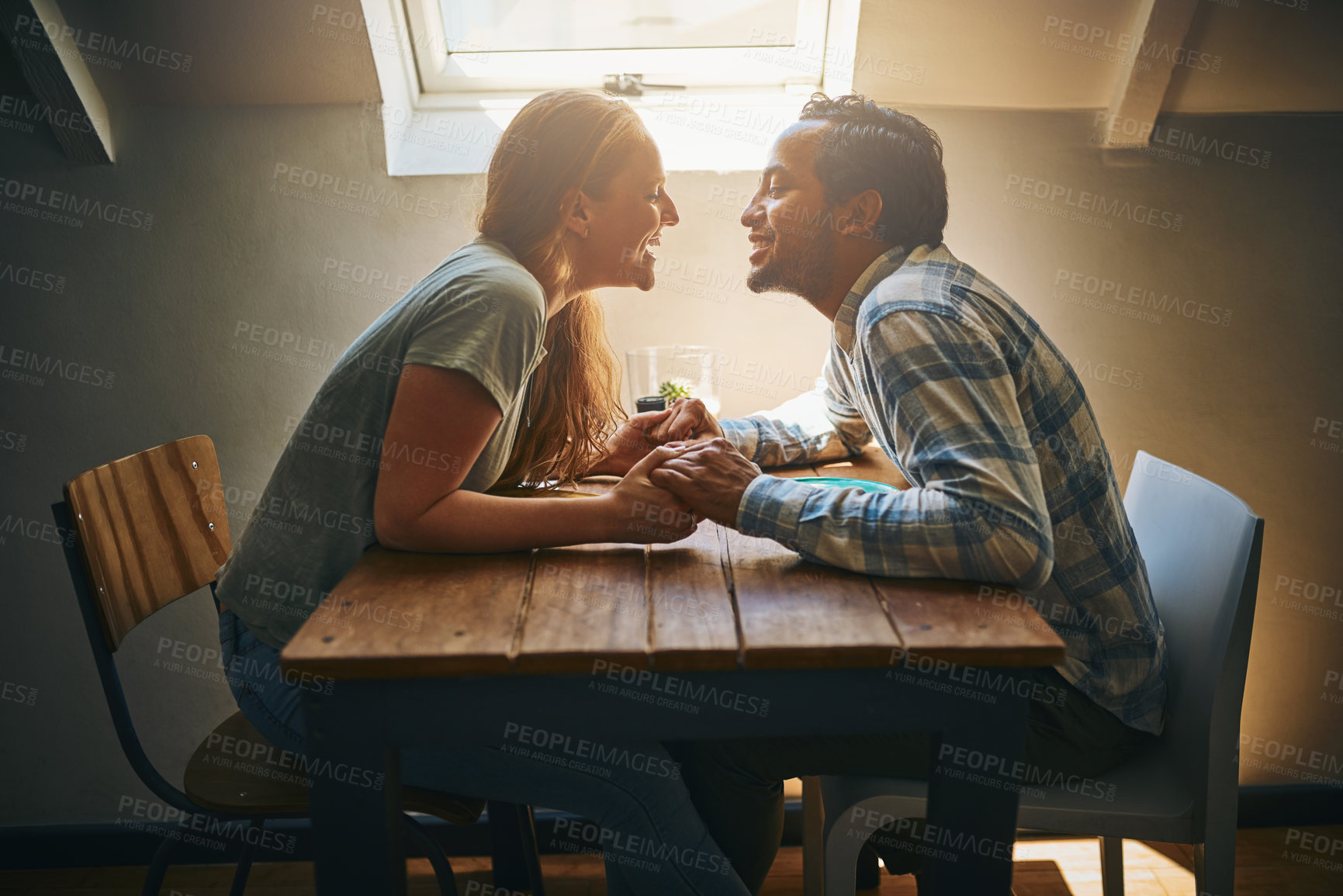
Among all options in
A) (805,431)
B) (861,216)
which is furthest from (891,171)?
(805,431)

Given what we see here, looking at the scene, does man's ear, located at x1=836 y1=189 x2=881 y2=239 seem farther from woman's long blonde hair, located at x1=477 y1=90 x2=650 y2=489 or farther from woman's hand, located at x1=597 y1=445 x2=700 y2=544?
woman's hand, located at x1=597 y1=445 x2=700 y2=544

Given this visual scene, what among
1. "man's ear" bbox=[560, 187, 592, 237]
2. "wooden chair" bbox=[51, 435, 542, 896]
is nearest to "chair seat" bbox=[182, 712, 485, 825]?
"wooden chair" bbox=[51, 435, 542, 896]

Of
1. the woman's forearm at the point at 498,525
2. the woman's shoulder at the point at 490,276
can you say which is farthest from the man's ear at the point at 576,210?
the woman's forearm at the point at 498,525

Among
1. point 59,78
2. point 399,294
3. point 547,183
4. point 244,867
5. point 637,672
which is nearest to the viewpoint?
point 637,672

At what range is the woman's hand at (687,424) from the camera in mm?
1635

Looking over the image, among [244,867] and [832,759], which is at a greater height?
[832,759]

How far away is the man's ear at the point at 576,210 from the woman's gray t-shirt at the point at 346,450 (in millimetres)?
211

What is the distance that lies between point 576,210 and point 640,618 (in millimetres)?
763

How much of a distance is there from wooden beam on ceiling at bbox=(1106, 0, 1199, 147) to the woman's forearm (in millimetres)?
1534

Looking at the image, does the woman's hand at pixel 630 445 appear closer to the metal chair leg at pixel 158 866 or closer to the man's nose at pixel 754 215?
the man's nose at pixel 754 215

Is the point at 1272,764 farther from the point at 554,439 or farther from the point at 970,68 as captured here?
the point at 554,439

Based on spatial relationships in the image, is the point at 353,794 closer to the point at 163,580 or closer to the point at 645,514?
the point at 645,514

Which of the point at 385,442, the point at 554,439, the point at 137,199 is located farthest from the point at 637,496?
the point at 137,199

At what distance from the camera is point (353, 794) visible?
0.94m
